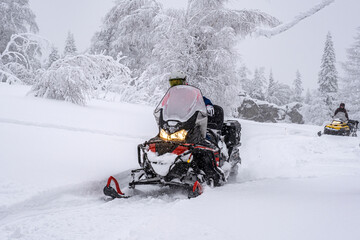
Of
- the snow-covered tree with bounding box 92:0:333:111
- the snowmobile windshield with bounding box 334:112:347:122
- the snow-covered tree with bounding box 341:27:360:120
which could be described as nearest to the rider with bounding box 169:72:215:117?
the snow-covered tree with bounding box 92:0:333:111

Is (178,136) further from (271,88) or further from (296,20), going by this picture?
(271,88)

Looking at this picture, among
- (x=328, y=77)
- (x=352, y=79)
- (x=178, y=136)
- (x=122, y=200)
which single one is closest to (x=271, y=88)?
(x=328, y=77)

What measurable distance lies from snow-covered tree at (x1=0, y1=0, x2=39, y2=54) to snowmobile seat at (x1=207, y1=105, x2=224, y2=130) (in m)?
18.3

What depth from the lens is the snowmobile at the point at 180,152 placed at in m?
4.11

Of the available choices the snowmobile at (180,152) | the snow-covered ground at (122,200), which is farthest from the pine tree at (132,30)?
the snowmobile at (180,152)

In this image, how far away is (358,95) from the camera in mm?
26859

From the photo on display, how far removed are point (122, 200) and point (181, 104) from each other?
1.68 m

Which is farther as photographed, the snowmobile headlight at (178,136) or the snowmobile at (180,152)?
the snowmobile headlight at (178,136)

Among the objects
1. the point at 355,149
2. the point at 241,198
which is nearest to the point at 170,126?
the point at 241,198

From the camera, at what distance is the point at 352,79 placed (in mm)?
27781

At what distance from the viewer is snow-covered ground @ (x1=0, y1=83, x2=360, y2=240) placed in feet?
8.89

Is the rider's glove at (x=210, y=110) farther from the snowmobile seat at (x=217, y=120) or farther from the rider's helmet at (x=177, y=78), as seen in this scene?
the rider's helmet at (x=177, y=78)

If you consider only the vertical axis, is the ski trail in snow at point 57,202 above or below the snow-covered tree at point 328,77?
below

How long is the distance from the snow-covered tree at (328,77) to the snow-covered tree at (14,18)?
96.6 feet
